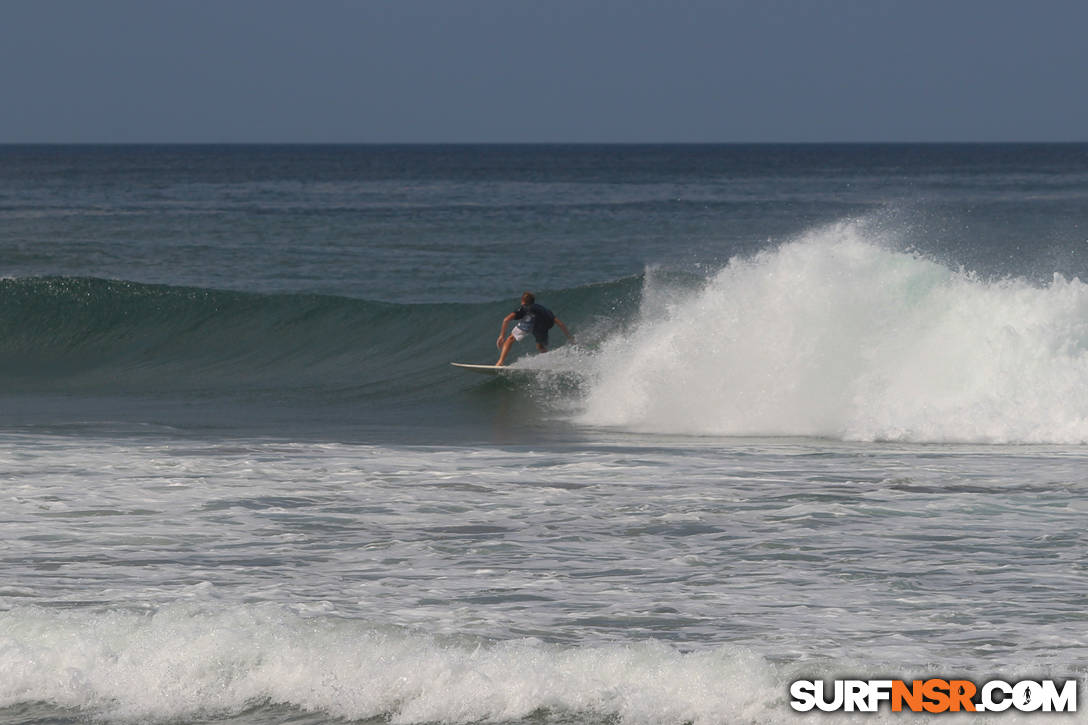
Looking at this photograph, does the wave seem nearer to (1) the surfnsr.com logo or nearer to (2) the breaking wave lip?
(2) the breaking wave lip

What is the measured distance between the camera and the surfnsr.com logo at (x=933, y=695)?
5695 mm

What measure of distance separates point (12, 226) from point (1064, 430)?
147 ft

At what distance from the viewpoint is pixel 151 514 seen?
31.0 feet

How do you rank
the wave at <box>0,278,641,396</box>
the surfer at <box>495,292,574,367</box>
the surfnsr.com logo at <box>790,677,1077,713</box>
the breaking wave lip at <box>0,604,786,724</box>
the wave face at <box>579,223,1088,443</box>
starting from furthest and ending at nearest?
the wave at <box>0,278,641,396</box>, the surfer at <box>495,292,574,367</box>, the wave face at <box>579,223,1088,443</box>, the breaking wave lip at <box>0,604,786,724</box>, the surfnsr.com logo at <box>790,677,1077,713</box>

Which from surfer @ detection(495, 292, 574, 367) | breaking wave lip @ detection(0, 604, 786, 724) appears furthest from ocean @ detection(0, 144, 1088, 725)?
surfer @ detection(495, 292, 574, 367)

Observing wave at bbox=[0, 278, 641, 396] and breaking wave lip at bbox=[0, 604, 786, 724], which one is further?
wave at bbox=[0, 278, 641, 396]

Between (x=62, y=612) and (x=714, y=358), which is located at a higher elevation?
(x=714, y=358)

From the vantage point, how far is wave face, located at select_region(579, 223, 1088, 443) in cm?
1346

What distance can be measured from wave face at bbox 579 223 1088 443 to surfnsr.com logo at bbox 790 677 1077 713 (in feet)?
24.1

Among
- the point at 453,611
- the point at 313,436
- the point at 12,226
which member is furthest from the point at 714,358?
the point at 12,226

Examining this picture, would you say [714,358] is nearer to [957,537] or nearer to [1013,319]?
[1013,319]

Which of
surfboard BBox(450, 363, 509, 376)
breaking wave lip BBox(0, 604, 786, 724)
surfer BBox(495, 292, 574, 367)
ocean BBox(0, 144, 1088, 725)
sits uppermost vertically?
surfer BBox(495, 292, 574, 367)

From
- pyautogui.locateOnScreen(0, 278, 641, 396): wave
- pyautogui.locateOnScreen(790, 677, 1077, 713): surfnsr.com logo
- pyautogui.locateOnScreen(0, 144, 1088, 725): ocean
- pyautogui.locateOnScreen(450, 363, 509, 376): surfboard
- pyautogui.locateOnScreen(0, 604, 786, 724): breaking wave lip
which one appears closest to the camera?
pyautogui.locateOnScreen(790, 677, 1077, 713): surfnsr.com logo

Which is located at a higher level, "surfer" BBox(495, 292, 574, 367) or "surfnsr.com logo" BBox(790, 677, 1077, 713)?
"surfer" BBox(495, 292, 574, 367)
